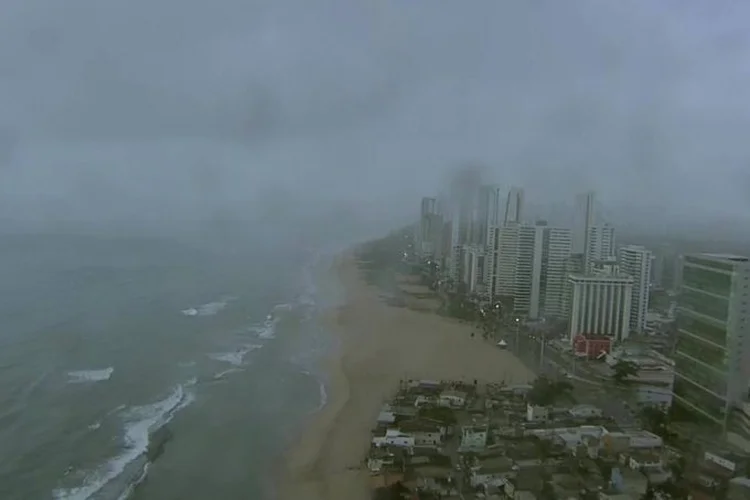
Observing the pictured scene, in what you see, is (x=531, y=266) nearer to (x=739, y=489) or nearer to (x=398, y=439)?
(x=398, y=439)

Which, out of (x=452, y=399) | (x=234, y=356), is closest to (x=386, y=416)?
(x=452, y=399)

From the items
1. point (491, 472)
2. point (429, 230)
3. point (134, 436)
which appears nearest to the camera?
point (491, 472)

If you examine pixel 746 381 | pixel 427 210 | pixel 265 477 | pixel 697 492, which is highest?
pixel 427 210

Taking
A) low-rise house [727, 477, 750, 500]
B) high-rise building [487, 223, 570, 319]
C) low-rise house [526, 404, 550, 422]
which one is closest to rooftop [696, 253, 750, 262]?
low-rise house [526, 404, 550, 422]

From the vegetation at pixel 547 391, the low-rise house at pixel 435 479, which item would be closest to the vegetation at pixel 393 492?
the low-rise house at pixel 435 479

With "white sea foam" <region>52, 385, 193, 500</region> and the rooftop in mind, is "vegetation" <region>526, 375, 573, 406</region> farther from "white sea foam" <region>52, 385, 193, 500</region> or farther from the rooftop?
"white sea foam" <region>52, 385, 193, 500</region>

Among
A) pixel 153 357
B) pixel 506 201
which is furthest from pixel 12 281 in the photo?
pixel 506 201

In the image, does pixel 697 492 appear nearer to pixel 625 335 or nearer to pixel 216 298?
pixel 625 335
